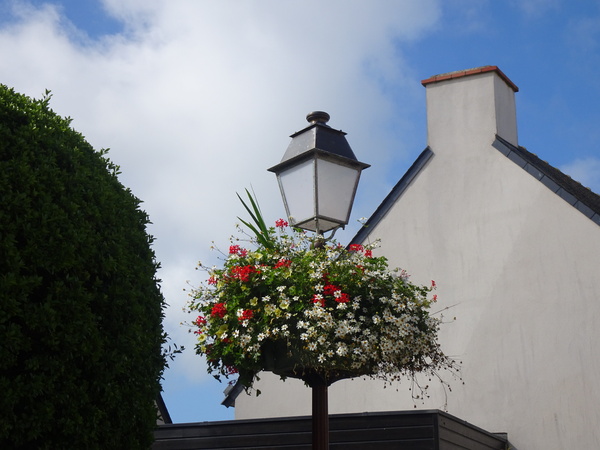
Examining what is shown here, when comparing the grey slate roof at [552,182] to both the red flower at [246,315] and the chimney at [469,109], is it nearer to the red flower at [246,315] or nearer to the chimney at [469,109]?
the chimney at [469,109]

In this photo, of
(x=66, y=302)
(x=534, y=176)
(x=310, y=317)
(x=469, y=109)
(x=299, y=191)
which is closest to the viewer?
(x=66, y=302)

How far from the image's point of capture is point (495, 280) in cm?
1254

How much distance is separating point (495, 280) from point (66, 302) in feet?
27.3

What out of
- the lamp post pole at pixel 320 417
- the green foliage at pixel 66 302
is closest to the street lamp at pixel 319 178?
the lamp post pole at pixel 320 417

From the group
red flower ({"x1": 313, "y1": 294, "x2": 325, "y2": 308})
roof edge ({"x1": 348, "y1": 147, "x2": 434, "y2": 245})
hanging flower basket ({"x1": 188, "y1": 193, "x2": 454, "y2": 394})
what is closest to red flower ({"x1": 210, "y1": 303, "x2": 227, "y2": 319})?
hanging flower basket ({"x1": 188, "y1": 193, "x2": 454, "y2": 394})

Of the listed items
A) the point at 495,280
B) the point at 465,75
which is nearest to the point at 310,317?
→ the point at 495,280

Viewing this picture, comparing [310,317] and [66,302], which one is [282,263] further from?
[66,302]

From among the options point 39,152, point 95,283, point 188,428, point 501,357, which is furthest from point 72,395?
point 501,357

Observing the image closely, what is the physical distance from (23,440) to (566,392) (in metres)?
8.40

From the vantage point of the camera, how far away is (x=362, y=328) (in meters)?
6.84

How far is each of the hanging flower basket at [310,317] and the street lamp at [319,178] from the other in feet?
1.49

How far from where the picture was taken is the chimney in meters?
13.5

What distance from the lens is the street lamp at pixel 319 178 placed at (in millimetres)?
7680

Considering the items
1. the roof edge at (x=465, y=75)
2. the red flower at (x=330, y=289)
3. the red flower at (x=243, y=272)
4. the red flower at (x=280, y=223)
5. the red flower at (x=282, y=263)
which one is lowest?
the red flower at (x=330, y=289)
